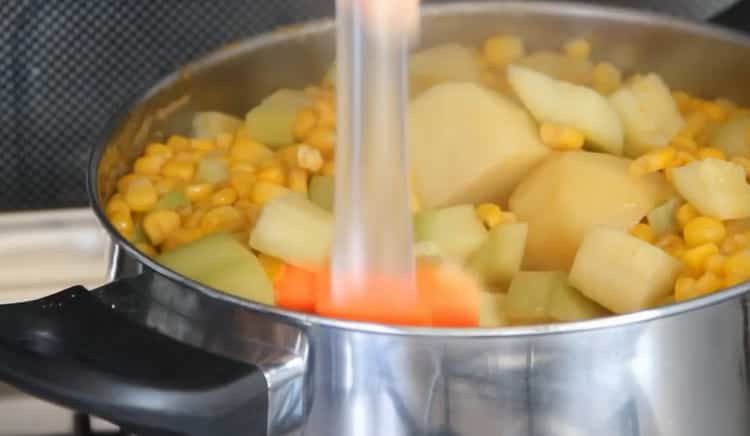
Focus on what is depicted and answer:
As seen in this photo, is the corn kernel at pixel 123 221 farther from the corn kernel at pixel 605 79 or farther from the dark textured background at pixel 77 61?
the corn kernel at pixel 605 79

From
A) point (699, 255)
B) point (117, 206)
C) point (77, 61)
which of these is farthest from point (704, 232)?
point (77, 61)

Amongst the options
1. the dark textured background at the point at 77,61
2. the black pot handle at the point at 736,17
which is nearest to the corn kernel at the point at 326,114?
the dark textured background at the point at 77,61

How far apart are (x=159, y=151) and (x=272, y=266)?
182 mm

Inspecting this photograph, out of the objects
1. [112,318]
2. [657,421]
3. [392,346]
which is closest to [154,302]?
[112,318]

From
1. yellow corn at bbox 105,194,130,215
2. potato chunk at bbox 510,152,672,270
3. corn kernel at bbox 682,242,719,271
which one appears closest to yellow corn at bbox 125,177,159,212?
yellow corn at bbox 105,194,130,215

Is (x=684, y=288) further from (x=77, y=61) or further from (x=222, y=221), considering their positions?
(x=77, y=61)

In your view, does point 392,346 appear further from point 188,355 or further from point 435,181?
point 435,181

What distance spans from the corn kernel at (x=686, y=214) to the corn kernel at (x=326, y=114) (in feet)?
0.78

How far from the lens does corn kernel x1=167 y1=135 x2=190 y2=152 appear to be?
0.78 m

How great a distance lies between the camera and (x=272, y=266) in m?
0.63

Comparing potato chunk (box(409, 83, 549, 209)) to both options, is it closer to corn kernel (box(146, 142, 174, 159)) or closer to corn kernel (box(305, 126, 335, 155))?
corn kernel (box(305, 126, 335, 155))

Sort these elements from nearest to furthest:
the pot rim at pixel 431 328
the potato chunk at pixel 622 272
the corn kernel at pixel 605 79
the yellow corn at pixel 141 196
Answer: the pot rim at pixel 431 328
the potato chunk at pixel 622 272
the yellow corn at pixel 141 196
the corn kernel at pixel 605 79

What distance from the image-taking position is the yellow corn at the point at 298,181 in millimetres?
717

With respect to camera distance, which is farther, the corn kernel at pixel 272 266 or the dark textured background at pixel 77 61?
the dark textured background at pixel 77 61
